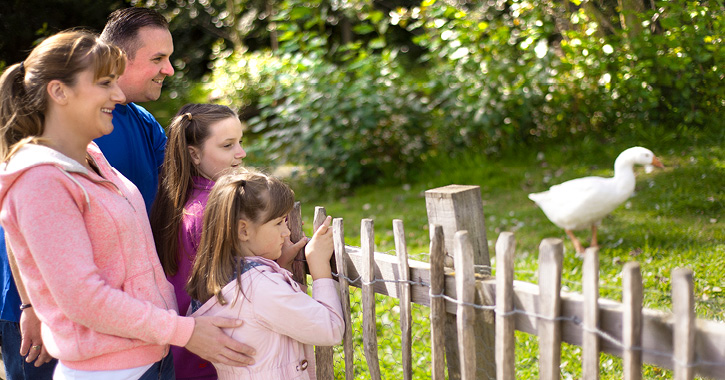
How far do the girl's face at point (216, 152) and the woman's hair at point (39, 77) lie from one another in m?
0.62

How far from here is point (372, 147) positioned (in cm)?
749

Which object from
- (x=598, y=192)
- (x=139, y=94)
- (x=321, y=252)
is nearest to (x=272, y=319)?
(x=321, y=252)

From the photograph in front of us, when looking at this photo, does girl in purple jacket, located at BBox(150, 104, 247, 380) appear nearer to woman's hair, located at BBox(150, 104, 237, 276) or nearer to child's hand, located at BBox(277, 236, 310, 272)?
woman's hair, located at BBox(150, 104, 237, 276)

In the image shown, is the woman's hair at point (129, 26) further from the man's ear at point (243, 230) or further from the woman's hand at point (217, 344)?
the woman's hand at point (217, 344)

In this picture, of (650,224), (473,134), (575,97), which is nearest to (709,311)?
(650,224)

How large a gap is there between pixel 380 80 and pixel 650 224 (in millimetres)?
4182

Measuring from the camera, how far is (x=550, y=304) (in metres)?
1.54

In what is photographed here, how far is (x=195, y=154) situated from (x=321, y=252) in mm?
620

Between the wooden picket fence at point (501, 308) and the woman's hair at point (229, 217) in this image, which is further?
the woman's hair at point (229, 217)

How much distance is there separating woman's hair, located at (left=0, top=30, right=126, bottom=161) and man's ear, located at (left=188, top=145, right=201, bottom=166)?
63 cm

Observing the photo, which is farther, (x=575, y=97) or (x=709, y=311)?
(x=575, y=97)

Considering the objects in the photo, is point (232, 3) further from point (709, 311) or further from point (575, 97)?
point (709, 311)

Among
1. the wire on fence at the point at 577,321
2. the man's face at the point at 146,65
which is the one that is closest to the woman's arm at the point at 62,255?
the wire on fence at the point at 577,321

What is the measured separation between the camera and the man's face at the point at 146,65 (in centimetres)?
247
